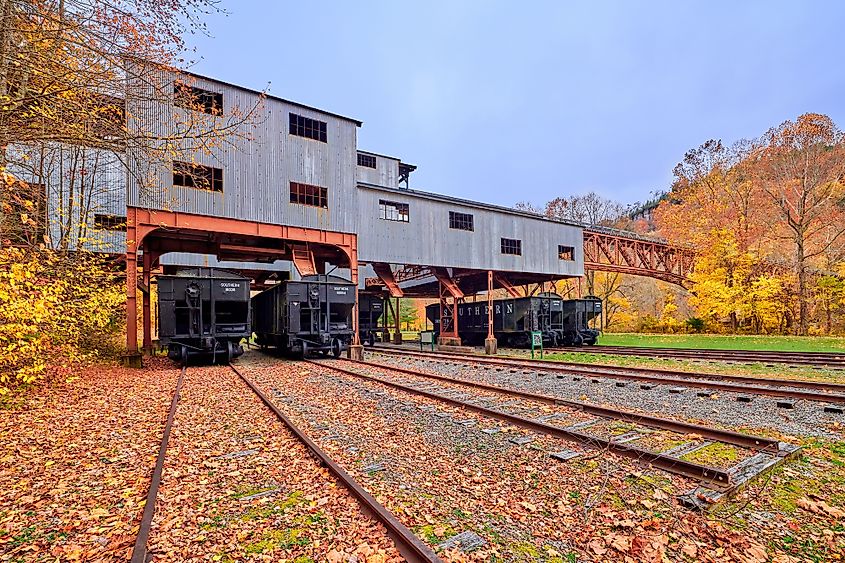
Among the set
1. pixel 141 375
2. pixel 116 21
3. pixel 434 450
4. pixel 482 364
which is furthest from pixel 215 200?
pixel 434 450

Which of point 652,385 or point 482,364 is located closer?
point 652,385

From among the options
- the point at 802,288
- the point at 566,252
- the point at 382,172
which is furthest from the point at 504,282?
the point at 802,288

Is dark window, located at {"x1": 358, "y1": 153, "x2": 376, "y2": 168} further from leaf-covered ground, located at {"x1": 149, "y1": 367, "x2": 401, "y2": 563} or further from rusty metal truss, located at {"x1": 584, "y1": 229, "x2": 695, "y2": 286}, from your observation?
leaf-covered ground, located at {"x1": 149, "y1": 367, "x2": 401, "y2": 563}

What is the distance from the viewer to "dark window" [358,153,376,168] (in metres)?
30.4

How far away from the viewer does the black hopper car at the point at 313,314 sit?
619 inches

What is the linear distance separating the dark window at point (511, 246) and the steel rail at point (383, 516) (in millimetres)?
19923

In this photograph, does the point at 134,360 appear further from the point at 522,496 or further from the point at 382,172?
the point at 382,172

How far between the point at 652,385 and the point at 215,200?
14.8 meters

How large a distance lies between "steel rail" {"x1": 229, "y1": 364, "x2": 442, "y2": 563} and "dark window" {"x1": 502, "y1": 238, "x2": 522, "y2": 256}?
1992 centimetres

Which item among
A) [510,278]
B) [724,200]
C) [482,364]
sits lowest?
[482,364]

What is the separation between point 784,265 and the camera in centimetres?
2738

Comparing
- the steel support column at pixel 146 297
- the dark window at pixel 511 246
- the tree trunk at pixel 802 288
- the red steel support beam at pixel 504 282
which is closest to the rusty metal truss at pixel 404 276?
the red steel support beam at pixel 504 282

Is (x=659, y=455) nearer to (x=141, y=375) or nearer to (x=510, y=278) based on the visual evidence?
(x=141, y=375)

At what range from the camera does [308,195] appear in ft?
57.8
